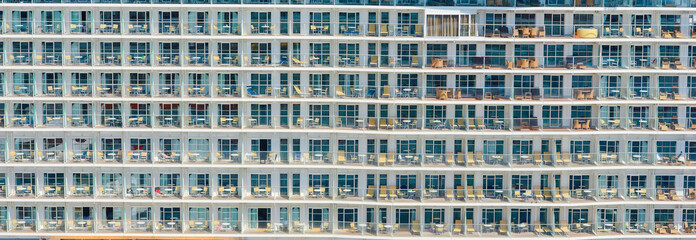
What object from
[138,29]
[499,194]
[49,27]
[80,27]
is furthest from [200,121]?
[499,194]

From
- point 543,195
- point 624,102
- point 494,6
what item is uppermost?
point 494,6

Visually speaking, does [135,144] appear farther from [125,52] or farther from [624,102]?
[624,102]

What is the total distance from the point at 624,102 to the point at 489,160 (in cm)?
840

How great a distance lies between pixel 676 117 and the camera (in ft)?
268

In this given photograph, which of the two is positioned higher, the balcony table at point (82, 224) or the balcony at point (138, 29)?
the balcony at point (138, 29)

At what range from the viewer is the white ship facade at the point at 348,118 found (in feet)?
263

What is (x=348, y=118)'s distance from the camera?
81.1 meters

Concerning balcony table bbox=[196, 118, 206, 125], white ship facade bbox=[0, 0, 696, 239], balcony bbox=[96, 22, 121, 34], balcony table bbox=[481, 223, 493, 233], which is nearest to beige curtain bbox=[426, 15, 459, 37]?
white ship facade bbox=[0, 0, 696, 239]

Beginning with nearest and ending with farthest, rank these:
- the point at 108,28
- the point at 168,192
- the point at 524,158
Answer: the point at 108,28 → the point at 524,158 → the point at 168,192

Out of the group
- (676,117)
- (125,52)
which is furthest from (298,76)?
(676,117)

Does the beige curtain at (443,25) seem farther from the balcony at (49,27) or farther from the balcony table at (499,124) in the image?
the balcony at (49,27)

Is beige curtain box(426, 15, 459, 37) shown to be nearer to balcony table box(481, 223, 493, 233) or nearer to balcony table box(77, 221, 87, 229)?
balcony table box(481, 223, 493, 233)

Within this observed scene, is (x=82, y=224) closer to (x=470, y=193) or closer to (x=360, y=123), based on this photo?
(x=360, y=123)

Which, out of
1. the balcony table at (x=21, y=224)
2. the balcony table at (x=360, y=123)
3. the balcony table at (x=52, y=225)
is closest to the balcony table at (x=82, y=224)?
the balcony table at (x=52, y=225)
